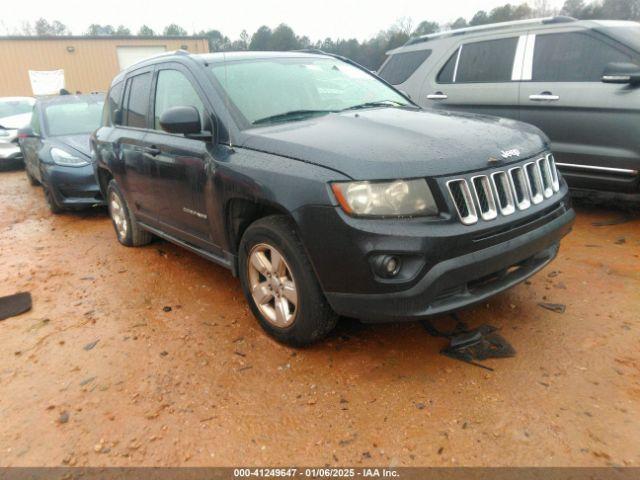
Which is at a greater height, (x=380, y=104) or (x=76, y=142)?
(x=380, y=104)

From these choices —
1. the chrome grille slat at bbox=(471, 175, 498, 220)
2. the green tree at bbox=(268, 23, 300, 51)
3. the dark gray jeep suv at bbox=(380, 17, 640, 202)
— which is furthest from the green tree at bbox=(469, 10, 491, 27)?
the chrome grille slat at bbox=(471, 175, 498, 220)

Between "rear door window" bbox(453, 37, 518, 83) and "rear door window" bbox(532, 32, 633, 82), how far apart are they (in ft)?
0.92

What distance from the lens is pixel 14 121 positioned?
36.8 feet

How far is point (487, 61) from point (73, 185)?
5.27m

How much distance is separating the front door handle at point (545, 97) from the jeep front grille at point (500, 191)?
2.14 m

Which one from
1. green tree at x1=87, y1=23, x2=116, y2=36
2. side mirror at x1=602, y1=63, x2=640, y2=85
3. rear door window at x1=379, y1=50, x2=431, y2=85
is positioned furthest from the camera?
green tree at x1=87, y1=23, x2=116, y2=36

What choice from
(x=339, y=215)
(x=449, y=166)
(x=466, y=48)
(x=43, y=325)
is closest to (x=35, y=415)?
(x=43, y=325)

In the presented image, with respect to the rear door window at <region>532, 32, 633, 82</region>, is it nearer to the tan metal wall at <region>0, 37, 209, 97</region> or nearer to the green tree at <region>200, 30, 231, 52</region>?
the tan metal wall at <region>0, 37, 209, 97</region>

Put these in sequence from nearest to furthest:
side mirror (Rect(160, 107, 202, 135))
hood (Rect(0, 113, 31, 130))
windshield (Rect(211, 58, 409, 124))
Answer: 1. side mirror (Rect(160, 107, 202, 135))
2. windshield (Rect(211, 58, 409, 124))
3. hood (Rect(0, 113, 31, 130))

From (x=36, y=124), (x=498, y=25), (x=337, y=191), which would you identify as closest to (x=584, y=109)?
(x=498, y=25)

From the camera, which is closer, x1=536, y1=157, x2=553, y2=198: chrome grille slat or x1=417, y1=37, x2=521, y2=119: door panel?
x1=536, y1=157, x2=553, y2=198: chrome grille slat

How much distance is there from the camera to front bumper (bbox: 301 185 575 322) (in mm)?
2268

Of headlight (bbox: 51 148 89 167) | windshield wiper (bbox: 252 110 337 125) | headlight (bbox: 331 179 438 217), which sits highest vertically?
windshield wiper (bbox: 252 110 337 125)

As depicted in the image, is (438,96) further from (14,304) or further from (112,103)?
(14,304)
